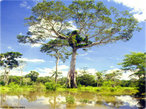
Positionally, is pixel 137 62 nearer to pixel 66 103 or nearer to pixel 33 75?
pixel 66 103

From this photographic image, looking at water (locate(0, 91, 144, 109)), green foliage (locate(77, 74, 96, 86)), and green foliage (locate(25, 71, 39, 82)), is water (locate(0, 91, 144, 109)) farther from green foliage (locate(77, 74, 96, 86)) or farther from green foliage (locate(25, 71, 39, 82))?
green foliage (locate(25, 71, 39, 82))

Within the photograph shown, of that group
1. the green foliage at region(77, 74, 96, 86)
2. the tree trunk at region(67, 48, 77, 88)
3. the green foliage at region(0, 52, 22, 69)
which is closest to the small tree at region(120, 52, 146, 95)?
the tree trunk at region(67, 48, 77, 88)

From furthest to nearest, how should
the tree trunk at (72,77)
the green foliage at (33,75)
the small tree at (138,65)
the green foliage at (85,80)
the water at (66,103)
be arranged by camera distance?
the green foliage at (33,75) < the green foliage at (85,80) < the tree trunk at (72,77) < the small tree at (138,65) < the water at (66,103)

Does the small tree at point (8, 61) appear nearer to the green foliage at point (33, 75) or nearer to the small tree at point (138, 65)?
the green foliage at point (33, 75)

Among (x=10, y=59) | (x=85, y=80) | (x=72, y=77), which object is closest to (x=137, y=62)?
(x=72, y=77)

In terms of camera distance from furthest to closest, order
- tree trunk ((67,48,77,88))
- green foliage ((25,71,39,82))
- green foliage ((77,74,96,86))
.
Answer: green foliage ((25,71,39,82)) → green foliage ((77,74,96,86)) → tree trunk ((67,48,77,88))

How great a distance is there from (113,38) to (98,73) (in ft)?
75.4

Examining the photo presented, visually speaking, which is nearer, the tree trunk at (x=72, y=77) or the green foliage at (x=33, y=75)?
the tree trunk at (x=72, y=77)

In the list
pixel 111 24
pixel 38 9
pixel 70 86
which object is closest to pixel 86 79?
pixel 70 86

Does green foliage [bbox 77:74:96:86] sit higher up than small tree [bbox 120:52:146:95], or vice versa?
small tree [bbox 120:52:146:95]

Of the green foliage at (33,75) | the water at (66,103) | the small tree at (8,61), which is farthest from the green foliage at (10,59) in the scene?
the water at (66,103)

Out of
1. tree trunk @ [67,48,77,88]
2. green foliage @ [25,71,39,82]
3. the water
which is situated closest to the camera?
the water

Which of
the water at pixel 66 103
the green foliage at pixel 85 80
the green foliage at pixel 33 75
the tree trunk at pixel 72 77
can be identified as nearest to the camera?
the water at pixel 66 103

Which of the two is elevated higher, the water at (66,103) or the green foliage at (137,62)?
the green foliage at (137,62)
